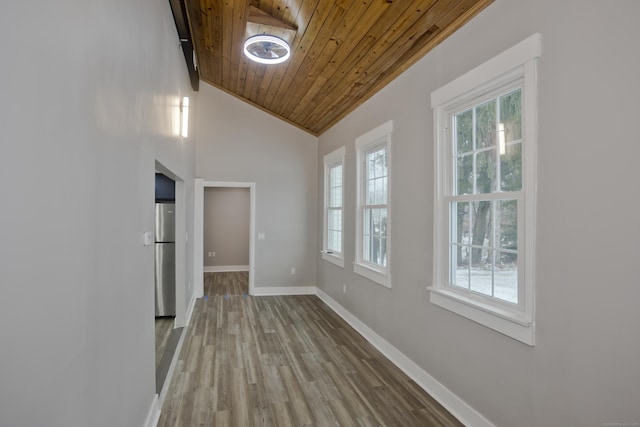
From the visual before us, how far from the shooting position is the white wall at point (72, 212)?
846 millimetres

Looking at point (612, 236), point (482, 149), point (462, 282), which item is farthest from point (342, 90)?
point (612, 236)

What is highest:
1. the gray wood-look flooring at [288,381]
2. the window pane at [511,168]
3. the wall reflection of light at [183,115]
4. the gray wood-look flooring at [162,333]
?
the wall reflection of light at [183,115]

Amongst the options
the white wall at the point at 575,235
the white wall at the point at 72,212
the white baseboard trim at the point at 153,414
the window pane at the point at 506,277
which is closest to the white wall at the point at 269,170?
the white baseboard trim at the point at 153,414

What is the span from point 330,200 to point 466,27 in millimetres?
3676

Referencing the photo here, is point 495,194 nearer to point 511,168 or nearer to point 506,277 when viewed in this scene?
point 511,168

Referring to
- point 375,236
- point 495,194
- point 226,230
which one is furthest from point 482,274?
point 226,230

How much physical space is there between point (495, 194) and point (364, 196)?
224 cm

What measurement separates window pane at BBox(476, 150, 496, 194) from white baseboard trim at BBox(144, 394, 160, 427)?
2.65 m

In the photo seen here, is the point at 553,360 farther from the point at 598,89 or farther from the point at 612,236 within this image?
the point at 598,89

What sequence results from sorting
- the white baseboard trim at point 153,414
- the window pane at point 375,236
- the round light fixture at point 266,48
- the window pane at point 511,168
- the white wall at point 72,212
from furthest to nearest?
the window pane at point 375,236 → the round light fixture at point 266,48 → the white baseboard trim at point 153,414 → the window pane at point 511,168 → the white wall at point 72,212

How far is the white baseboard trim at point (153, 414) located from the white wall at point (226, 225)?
6160 mm

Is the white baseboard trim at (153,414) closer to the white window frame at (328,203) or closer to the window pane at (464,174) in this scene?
the window pane at (464,174)

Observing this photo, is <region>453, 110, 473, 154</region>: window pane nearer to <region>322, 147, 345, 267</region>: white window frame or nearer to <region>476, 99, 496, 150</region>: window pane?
<region>476, 99, 496, 150</region>: window pane

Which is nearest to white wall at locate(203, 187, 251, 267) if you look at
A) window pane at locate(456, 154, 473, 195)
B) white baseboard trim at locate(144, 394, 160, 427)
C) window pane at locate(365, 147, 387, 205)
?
window pane at locate(365, 147, 387, 205)
